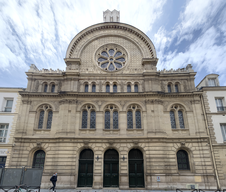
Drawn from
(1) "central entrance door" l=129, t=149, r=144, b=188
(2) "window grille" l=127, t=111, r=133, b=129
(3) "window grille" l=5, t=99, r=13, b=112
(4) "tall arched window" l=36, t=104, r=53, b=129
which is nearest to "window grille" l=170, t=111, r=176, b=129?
(2) "window grille" l=127, t=111, r=133, b=129

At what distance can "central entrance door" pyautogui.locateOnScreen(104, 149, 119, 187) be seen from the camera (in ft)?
67.5

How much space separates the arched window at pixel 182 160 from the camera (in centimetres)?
2130

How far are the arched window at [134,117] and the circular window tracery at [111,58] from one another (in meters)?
6.79

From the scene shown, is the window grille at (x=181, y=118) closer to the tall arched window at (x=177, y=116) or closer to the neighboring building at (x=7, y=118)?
the tall arched window at (x=177, y=116)

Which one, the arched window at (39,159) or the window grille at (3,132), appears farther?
the window grille at (3,132)

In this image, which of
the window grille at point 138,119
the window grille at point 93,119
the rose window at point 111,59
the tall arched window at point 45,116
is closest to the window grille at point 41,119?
the tall arched window at point 45,116

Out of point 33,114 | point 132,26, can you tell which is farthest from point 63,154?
point 132,26

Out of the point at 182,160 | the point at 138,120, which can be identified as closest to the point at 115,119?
the point at 138,120

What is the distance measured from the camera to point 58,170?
20.3 m

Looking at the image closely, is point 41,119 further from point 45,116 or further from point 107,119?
point 107,119

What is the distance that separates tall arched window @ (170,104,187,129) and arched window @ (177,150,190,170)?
135 inches

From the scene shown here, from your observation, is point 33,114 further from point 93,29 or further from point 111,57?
point 93,29

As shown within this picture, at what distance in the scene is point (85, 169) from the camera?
69.3 ft

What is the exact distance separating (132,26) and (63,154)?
72.9ft
